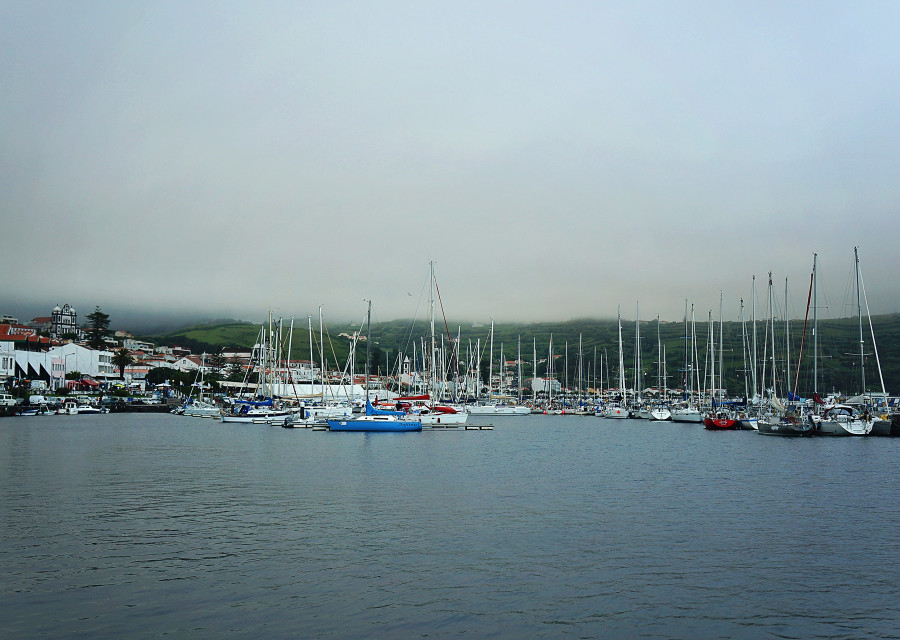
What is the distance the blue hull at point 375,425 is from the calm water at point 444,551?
2937 centimetres

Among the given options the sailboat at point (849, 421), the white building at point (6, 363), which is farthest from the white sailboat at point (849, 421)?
the white building at point (6, 363)

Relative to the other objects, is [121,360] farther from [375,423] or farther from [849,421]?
[849,421]

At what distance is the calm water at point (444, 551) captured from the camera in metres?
15.7

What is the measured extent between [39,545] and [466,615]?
12881 millimetres

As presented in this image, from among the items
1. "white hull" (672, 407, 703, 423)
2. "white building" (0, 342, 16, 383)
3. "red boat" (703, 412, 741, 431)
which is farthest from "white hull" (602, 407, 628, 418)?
"white building" (0, 342, 16, 383)

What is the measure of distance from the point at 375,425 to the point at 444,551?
173 ft

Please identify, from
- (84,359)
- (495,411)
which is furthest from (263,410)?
(84,359)

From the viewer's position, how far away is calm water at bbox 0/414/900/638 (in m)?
15.7

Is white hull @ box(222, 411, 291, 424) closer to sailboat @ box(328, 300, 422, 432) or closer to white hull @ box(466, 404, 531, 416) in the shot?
sailboat @ box(328, 300, 422, 432)

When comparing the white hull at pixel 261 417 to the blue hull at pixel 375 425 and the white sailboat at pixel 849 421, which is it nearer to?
the blue hull at pixel 375 425

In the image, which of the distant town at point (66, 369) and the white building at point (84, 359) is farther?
the white building at point (84, 359)

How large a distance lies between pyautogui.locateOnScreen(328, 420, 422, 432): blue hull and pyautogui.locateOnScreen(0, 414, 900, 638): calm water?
2937 cm

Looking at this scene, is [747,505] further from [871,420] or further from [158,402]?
[158,402]

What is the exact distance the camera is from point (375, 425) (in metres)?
73.6
